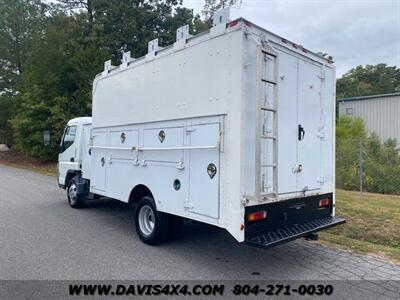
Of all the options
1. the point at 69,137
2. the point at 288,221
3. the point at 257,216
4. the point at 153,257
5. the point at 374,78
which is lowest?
the point at 153,257

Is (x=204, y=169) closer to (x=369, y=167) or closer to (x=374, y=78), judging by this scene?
(x=369, y=167)

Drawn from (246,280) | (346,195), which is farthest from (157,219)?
(346,195)

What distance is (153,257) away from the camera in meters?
5.38

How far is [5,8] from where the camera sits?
2998 centimetres

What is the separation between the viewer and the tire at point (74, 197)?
8.98 meters

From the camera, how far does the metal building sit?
23484 mm

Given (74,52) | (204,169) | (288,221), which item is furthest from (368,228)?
(74,52)

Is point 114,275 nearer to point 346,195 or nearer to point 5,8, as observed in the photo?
point 346,195

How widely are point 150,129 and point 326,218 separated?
3.32m

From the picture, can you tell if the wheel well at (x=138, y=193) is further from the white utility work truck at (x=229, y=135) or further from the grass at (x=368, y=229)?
the grass at (x=368, y=229)

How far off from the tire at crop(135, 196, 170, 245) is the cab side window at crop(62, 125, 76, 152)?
421 cm

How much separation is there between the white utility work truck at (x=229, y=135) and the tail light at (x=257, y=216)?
13 millimetres

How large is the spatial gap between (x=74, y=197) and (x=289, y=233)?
6.34m

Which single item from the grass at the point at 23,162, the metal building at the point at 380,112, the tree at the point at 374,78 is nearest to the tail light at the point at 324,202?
the grass at the point at 23,162
